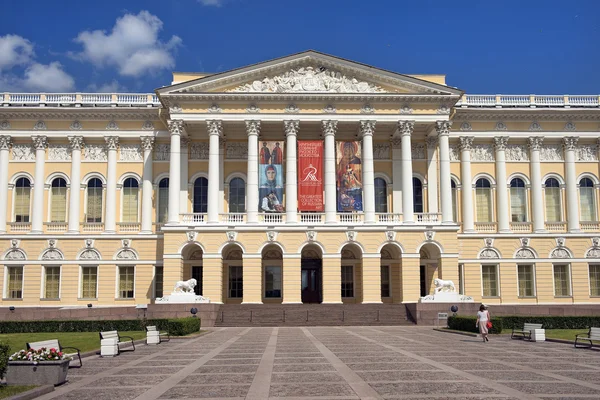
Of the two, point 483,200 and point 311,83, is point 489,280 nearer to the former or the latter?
point 483,200

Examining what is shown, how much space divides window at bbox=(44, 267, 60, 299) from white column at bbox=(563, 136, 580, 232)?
134 feet

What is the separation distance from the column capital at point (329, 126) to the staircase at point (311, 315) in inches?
508

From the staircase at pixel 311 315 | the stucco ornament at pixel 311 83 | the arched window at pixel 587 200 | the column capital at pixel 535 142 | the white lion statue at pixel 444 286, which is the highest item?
the stucco ornament at pixel 311 83

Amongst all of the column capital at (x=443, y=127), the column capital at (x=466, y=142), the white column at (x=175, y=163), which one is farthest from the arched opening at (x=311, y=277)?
the column capital at (x=466, y=142)

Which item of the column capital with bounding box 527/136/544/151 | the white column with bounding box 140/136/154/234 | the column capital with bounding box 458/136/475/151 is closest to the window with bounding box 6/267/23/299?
the white column with bounding box 140/136/154/234

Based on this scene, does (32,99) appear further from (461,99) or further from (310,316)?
(461,99)

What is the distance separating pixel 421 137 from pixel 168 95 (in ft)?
65.8

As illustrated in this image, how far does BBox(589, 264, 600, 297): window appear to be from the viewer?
52.0 meters

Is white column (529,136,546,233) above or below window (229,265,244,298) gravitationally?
above

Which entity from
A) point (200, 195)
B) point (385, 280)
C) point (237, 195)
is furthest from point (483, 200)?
point (200, 195)

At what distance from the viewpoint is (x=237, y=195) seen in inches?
2064

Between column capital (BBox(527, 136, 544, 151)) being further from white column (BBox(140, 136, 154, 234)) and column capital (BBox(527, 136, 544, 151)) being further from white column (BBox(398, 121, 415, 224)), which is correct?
white column (BBox(140, 136, 154, 234))

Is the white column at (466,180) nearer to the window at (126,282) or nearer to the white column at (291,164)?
the white column at (291,164)

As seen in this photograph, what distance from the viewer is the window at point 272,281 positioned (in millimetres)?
50969
